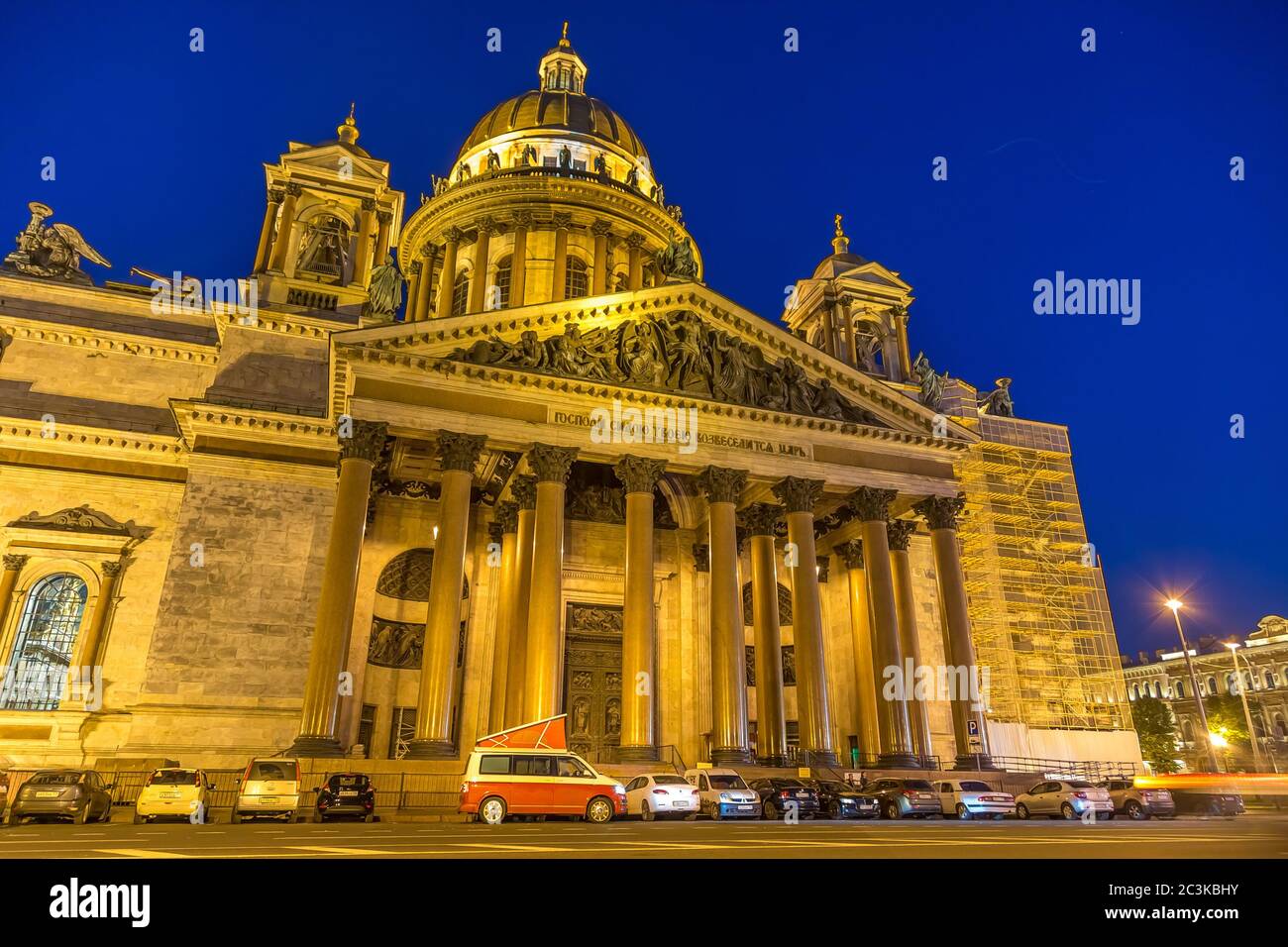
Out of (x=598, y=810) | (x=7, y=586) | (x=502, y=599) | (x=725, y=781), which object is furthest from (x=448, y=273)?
(x=598, y=810)

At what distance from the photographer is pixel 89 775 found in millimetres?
16922

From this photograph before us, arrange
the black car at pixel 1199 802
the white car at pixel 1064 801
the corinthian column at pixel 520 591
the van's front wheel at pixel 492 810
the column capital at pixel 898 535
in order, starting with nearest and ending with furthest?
the van's front wheel at pixel 492 810, the white car at pixel 1064 801, the corinthian column at pixel 520 591, the black car at pixel 1199 802, the column capital at pixel 898 535

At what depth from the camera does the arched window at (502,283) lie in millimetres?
Answer: 40250

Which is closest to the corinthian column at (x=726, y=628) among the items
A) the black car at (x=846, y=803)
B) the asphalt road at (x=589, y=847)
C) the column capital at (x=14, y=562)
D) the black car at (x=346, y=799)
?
the black car at (x=846, y=803)

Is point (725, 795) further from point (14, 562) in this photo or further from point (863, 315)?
point (863, 315)

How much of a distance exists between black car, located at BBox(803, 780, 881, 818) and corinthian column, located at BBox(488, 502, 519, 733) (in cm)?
945

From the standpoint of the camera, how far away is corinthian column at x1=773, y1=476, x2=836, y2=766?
23.4m

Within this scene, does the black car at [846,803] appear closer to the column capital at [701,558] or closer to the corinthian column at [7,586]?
the column capital at [701,558]

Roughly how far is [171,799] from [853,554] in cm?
2327

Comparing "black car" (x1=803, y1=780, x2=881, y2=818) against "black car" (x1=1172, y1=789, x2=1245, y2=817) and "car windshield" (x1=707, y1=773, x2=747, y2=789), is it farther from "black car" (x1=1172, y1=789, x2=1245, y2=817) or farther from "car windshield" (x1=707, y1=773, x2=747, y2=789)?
"black car" (x1=1172, y1=789, x2=1245, y2=817)

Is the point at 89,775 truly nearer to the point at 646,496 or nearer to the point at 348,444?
the point at 348,444

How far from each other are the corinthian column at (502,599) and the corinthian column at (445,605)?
11.6ft

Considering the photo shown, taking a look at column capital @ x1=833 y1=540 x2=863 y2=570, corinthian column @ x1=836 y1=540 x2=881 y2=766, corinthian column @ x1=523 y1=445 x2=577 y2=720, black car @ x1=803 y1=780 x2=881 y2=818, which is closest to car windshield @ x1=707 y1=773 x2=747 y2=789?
black car @ x1=803 y1=780 x2=881 y2=818

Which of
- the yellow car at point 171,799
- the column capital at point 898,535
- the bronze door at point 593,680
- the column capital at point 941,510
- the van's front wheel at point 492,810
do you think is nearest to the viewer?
the van's front wheel at point 492,810
